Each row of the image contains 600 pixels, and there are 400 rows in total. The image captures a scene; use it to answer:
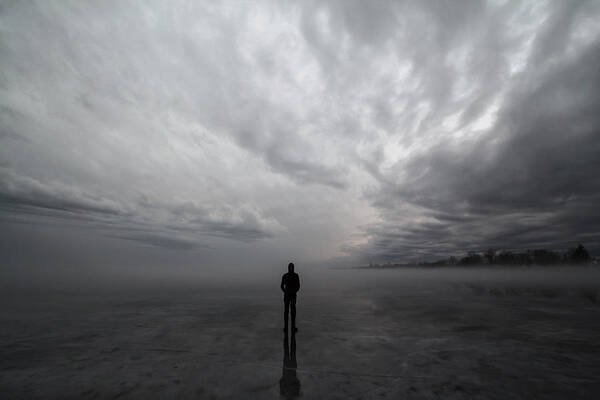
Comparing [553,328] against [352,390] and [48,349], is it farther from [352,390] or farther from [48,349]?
[48,349]

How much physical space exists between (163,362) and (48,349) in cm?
464

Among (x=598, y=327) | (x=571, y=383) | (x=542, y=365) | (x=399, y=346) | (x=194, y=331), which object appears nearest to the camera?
(x=571, y=383)

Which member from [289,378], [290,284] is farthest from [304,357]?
[290,284]

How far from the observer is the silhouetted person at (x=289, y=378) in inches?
221

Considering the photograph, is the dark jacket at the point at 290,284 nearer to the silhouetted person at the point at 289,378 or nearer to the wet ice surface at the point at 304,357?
the wet ice surface at the point at 304,357

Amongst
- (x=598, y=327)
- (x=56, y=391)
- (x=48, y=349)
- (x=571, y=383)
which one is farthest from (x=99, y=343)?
(x=598, y=327)

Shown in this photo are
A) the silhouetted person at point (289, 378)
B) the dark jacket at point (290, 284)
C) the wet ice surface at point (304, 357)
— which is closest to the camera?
the silhouetted person at point (289, 378)

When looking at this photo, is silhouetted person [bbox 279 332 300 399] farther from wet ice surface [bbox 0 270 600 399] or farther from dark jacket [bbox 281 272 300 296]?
dark jacket [bbox 281 272 300 296]

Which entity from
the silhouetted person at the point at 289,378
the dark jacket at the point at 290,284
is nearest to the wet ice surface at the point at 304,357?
the silhouetted person at the point at 289,378

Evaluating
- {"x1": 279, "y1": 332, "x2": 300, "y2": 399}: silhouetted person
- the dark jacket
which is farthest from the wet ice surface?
the dark jacket

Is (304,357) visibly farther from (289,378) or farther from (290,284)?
(290,284)

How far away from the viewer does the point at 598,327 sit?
475 inches

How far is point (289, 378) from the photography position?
6.37m

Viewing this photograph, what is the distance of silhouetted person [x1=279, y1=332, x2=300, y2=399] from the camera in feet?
18.4
